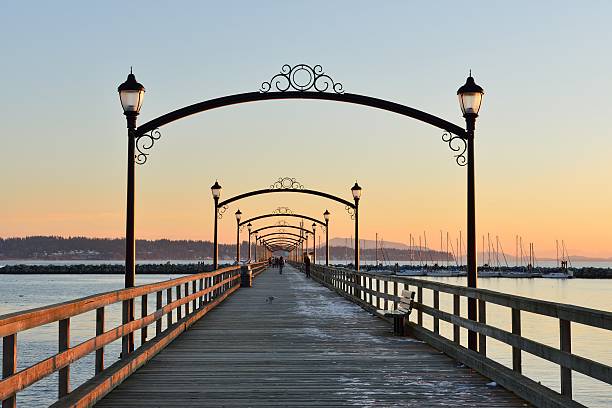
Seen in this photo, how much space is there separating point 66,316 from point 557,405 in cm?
408

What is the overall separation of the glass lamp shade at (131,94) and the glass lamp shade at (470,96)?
470 cm

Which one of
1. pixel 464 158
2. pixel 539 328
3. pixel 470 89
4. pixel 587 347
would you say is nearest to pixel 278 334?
pixel 464 158

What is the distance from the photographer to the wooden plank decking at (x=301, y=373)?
8.14 meters

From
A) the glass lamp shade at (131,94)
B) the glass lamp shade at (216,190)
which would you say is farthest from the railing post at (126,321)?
the glass lamp shade at (216,190)

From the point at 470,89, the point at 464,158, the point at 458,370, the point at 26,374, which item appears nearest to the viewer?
the point at 26,374

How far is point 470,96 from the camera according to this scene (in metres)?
12.3

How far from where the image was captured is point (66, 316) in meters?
6.88

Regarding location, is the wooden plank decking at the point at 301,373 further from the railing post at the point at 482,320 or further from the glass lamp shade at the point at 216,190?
the glass lamp shade at the point at 216,190

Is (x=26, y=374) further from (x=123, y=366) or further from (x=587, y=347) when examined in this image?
(x=587, y=347)

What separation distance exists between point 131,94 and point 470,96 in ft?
16.3

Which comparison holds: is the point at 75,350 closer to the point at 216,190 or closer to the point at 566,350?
the point at 566,350

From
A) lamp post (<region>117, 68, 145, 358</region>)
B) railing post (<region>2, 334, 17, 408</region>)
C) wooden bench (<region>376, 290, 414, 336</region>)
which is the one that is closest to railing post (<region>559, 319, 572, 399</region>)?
railing post (<region>2, 334, 17, 408</region>)

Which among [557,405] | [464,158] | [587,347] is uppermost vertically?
[464,158]

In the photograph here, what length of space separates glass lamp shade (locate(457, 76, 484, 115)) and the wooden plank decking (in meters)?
3.59
